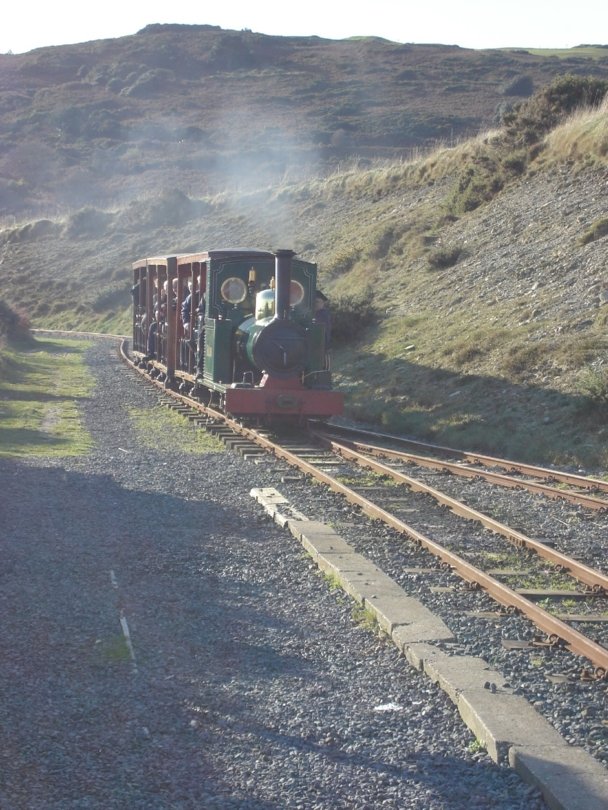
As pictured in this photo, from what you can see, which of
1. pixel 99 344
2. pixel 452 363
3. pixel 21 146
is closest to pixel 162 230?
pixel 99 344

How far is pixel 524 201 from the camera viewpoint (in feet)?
96.5

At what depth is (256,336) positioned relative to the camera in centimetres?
1683

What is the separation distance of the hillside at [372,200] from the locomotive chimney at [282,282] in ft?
11.1

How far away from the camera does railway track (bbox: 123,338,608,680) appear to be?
7.23 metres

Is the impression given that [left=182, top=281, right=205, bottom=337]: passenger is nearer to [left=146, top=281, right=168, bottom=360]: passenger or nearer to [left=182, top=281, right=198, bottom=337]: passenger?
[left=182, top=281, right=198, bottom=337]: passenger

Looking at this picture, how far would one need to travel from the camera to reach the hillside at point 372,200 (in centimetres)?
1986

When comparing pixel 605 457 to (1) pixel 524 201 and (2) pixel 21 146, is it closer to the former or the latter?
(1) pixel 524 201

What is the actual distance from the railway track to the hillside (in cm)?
212

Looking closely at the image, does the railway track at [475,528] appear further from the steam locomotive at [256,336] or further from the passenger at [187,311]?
the passenger at [187,311]

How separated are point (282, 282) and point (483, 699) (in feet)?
38.1

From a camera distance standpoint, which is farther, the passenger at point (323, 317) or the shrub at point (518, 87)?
the shrub at point (518, 87)

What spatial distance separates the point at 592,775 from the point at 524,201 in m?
26.2

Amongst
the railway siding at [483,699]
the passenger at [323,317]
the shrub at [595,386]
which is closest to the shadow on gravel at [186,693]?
the railway siding at [483,699]

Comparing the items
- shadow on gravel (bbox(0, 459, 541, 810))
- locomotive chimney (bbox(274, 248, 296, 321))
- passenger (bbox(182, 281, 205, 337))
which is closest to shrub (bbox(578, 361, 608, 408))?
locomotive chimney (bbox(274, 248, 296, 321))
